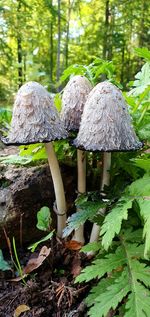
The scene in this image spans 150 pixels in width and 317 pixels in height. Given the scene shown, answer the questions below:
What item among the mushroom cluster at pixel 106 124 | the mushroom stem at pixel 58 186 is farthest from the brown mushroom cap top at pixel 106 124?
the mushroom stem at pixel 58 186

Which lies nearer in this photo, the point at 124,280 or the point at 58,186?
the point at 124,280

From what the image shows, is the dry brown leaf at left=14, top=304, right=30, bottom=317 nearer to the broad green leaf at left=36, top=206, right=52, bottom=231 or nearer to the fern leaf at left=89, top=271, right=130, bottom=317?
the broad green leaf at left=36, top=206, right=52, bottom=231

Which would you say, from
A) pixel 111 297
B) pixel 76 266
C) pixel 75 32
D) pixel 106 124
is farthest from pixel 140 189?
pixel 75 32

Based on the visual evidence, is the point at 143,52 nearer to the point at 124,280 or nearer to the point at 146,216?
the point at 146,216

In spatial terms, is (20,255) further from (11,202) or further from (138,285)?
(138,285)

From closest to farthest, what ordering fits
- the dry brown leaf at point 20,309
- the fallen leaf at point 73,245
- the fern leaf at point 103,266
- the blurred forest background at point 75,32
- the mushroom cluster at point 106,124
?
the fern leaf at point 103,266 → the mushroom cluster at point 106,124 → the dry brown leaf at point 20,309 → the fallen leaf at point 73,245 → the blurred forest background at point 75,32

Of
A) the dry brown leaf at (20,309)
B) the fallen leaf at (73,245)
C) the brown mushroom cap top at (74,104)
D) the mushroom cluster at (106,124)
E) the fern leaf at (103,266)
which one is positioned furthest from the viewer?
the fallen leaf at (73,245)

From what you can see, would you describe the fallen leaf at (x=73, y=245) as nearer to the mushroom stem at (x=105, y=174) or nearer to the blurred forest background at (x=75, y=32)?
the mushroom stem at (x=105, y=174)
